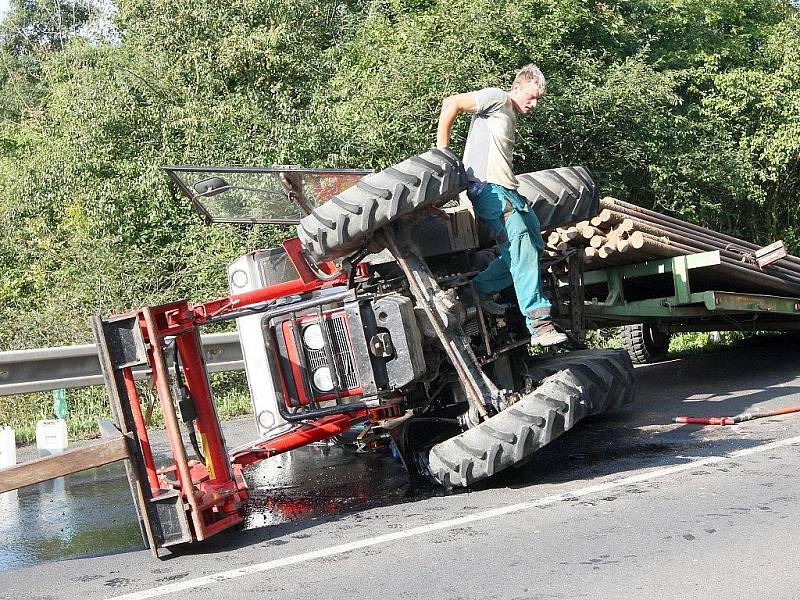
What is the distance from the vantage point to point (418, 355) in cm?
609

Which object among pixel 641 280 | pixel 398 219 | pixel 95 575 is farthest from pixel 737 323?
pixel 95 575

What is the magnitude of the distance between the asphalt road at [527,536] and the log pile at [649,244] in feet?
5.54

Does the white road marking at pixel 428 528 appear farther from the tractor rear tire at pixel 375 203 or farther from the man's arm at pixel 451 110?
the man's arm at pixel 451 110

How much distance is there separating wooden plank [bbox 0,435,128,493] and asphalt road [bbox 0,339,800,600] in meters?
0.48

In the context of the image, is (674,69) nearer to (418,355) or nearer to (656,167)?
(656,167)

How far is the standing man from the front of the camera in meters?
6.45

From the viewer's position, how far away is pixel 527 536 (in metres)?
5.07

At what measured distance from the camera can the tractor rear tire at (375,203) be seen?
582cm

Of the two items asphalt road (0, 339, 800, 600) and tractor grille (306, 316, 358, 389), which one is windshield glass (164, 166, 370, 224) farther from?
asphalt road (0, 339, 800, 600)

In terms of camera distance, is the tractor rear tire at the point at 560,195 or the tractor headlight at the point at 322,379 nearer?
the tractor headlight at the point at 322,379

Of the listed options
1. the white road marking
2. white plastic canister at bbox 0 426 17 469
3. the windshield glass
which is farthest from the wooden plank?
white plastic canister at bbox 0 426 17 469

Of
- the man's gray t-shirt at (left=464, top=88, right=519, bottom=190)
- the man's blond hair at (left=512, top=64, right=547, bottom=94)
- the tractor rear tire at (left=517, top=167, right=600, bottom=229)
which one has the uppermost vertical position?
the man's blond hair at (left=512, top=64, right=547, bottom=94)

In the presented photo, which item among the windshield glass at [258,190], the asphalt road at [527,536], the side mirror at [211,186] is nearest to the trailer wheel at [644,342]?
the asphalt road at [527,536]

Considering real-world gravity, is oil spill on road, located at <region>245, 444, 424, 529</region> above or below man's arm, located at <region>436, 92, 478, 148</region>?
below
